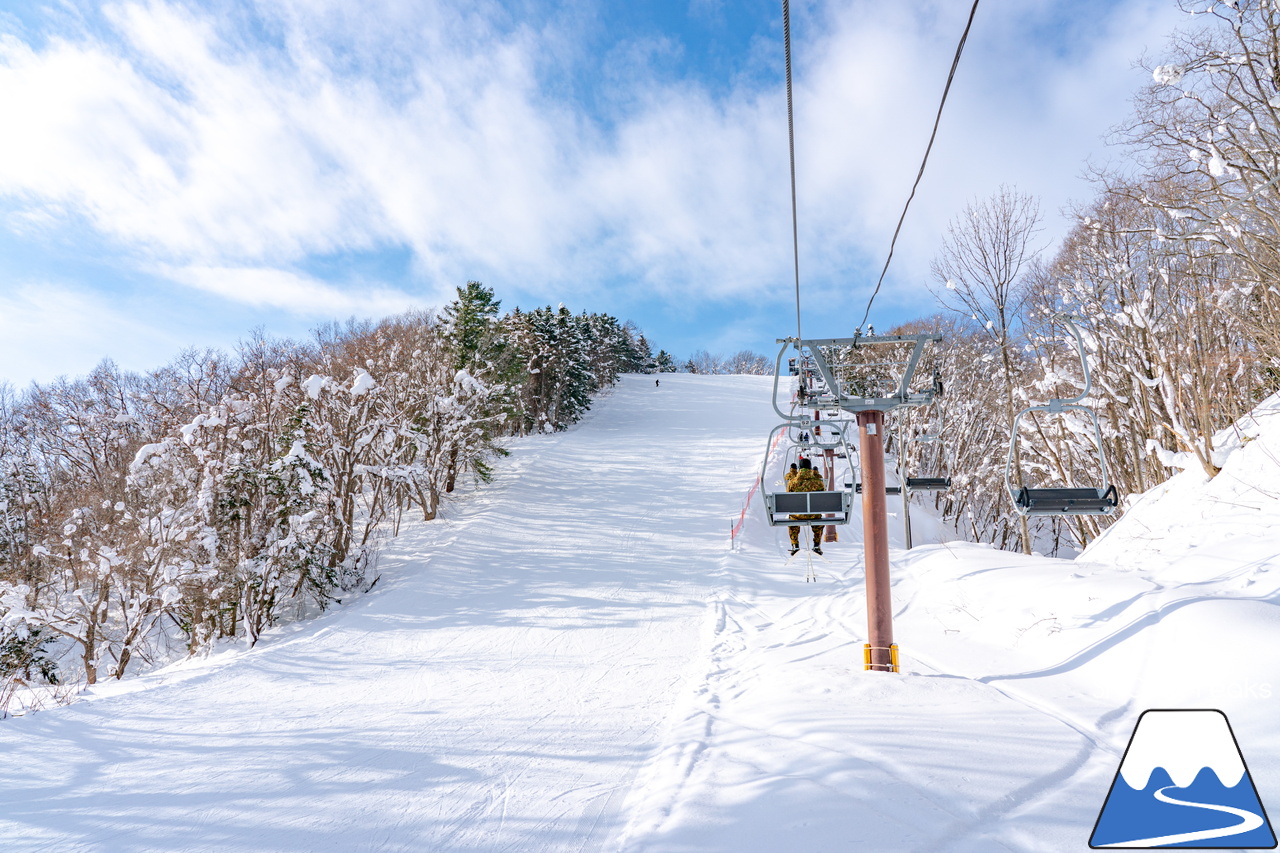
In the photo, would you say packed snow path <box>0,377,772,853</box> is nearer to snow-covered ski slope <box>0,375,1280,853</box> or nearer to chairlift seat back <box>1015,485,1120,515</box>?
snow-covered ski slope <box>0,375,1280,853</box>

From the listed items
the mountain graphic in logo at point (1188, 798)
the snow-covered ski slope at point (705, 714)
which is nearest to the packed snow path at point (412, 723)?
the snow-covered ski slope at point (705, 714)

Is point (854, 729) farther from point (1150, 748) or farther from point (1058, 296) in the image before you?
point (1058, 296)

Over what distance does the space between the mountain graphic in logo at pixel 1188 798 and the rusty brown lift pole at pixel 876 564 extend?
9.82ft

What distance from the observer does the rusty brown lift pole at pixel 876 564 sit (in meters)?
8.20

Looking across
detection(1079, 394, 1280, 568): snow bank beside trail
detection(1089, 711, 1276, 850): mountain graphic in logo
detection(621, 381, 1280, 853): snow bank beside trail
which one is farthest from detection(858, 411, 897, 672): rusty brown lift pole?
detection(1079, 394, 1280, 568): snow bank beside trail

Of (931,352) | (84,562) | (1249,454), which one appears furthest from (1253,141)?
(84,562)

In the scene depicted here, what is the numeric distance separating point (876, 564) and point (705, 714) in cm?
309

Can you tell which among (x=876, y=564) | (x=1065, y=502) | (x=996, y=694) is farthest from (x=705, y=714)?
(x=1065, y=502)

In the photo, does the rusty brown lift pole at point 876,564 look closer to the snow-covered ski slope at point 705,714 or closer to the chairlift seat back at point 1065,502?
the snow-covered ski slope at point 705,714

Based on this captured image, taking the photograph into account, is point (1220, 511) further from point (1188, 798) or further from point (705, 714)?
point (705, 714)

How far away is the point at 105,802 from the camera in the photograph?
570 centimetres

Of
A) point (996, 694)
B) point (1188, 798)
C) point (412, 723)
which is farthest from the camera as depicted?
point (412, 723)

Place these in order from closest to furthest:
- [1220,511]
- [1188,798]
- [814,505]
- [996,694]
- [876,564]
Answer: [1188,798]
[996,694]
[814,505]
[876,564]
[1220,511]

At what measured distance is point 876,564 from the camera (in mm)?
8312
